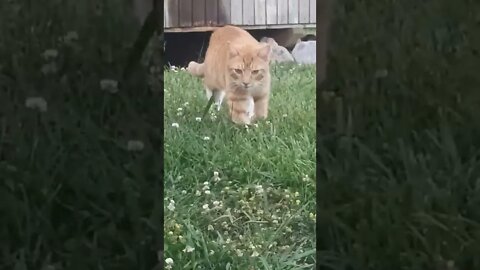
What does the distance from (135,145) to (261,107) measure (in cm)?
20

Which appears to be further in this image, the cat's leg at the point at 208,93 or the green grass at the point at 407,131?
the cat's leg at the point at 208,93

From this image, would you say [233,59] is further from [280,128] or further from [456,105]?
[456,105]

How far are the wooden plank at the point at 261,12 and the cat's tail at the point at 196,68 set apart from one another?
0.10 metres

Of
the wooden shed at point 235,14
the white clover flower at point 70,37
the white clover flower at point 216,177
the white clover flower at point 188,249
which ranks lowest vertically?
the white clover flower at point 188,249

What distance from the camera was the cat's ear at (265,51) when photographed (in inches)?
48.1

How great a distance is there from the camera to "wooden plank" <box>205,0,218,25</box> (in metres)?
1.21

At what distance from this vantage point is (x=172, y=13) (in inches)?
46.9

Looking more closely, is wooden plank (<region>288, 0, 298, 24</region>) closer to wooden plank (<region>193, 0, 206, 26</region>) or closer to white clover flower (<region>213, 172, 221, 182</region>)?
wooden plank (<region>193, 0, 206, 26</region>)

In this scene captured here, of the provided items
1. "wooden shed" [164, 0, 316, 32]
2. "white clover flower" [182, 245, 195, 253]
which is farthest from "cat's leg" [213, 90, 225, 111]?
"white clover flower" [182, 245, 195, 253]

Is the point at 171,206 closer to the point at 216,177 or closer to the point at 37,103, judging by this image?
the point at 216,177

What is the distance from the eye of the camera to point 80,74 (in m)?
1.14

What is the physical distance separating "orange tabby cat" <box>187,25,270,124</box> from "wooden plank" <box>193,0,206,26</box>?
28 millimetres

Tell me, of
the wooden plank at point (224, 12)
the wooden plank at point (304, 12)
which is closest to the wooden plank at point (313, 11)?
the wooden plank at point (304, 12)

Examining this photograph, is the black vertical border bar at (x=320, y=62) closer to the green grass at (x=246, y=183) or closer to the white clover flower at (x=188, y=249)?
the green grass at (x=246, y=183)
